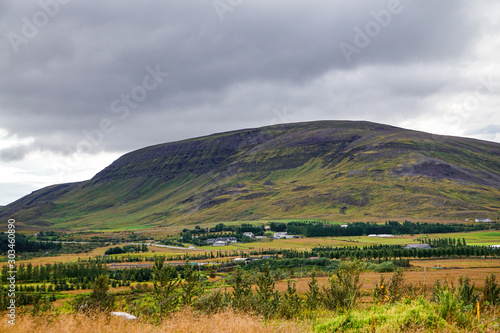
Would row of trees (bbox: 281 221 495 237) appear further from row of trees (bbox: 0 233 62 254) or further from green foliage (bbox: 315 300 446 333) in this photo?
green foliage (bbox: 315 300 446 333)

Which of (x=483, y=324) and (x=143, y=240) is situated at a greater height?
(x=483, y=324)

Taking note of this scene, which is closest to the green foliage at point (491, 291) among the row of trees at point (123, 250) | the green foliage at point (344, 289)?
the green foliage at point (344, 289)

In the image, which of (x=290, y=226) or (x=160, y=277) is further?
(x=290, y=226)

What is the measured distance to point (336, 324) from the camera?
1130 cm

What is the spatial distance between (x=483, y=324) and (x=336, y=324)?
3.94 m

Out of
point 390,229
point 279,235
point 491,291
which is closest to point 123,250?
point 279,235

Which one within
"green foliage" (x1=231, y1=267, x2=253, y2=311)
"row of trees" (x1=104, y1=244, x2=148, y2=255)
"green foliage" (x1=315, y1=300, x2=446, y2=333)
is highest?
"green foliage" (x1=315, y1=300, x2=446, y2=333)

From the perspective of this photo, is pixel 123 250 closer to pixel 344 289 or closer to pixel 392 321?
pixel 344 289

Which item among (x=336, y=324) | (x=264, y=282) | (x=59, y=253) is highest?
(x=336, y=324)

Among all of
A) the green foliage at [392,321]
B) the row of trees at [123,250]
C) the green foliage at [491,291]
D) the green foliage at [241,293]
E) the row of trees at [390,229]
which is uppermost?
the green foliage at [392,321]

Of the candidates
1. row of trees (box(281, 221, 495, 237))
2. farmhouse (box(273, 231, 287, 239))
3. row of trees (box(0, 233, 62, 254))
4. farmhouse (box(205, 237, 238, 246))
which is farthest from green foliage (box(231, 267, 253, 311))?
row of trees (box(281, 221, 495, 237))

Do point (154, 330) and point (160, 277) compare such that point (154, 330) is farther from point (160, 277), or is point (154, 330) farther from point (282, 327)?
point (160, 277)

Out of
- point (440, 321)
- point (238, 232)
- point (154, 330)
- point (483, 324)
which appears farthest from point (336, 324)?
point (238, 232)

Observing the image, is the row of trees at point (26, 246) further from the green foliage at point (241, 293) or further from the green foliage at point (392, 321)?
the green foliage at point (392, 321)
